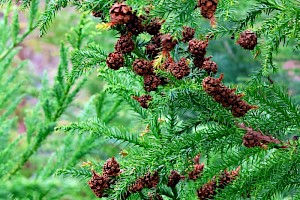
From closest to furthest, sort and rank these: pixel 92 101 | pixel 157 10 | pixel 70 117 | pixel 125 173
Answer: pixel 157 10 < pixel 125 173 < pixel 92 101 < pixel 70 117

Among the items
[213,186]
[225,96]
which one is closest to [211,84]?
[225,96]

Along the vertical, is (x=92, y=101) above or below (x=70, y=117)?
below

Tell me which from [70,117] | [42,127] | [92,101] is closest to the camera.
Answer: [42,127]

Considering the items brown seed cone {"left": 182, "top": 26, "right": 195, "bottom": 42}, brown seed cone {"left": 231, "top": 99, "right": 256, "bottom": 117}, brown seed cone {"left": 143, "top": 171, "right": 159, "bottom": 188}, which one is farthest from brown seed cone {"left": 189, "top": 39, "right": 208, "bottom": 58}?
brown seed cone {"left": 143, "top": 171, "right": 159, "bottom": 188}

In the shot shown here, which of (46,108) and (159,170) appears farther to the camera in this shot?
(46,108)

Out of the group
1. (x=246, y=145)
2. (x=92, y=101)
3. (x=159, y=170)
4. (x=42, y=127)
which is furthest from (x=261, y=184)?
(x=92, y=101)

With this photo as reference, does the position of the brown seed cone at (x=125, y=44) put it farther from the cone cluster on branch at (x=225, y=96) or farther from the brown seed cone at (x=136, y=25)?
the cone cluster on branch at (x=225, y=96)

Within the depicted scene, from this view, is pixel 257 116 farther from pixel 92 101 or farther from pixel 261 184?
pixel 92 101

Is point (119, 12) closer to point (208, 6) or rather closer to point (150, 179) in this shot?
point (208, 6)
